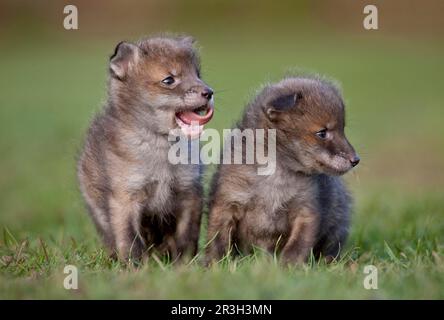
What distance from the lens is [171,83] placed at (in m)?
6.94

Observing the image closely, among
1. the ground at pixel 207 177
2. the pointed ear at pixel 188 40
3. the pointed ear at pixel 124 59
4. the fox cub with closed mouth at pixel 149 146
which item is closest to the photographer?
the ground at pixel 207 177

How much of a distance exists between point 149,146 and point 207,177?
2.06 feet

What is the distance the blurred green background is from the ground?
0.03 m

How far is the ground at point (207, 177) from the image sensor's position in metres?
5.61

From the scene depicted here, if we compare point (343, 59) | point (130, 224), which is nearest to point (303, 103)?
point (130, 224)

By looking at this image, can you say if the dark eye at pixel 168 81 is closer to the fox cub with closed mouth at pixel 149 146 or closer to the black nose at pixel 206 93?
the fox cub with closed mouth at pixel 149 146

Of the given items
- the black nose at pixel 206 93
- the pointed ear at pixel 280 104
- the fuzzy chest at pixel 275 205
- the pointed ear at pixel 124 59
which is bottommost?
the fuzzy chest at pixel 275 205

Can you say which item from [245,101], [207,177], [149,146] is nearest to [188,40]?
[245,101]

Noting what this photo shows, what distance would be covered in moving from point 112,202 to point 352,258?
191 centimetres

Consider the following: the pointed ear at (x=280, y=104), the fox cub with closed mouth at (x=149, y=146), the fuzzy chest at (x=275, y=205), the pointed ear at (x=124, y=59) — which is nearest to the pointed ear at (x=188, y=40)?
the fox cub with closed mouth at (x=149, y=146)

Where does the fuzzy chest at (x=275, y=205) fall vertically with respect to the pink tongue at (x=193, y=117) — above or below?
below

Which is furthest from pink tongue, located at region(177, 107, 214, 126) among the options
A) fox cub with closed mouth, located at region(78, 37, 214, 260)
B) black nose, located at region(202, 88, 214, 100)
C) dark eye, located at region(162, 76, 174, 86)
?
dark eye, located at region(162, 76, 174, 86)

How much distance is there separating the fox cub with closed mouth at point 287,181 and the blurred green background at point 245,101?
0.51 m
